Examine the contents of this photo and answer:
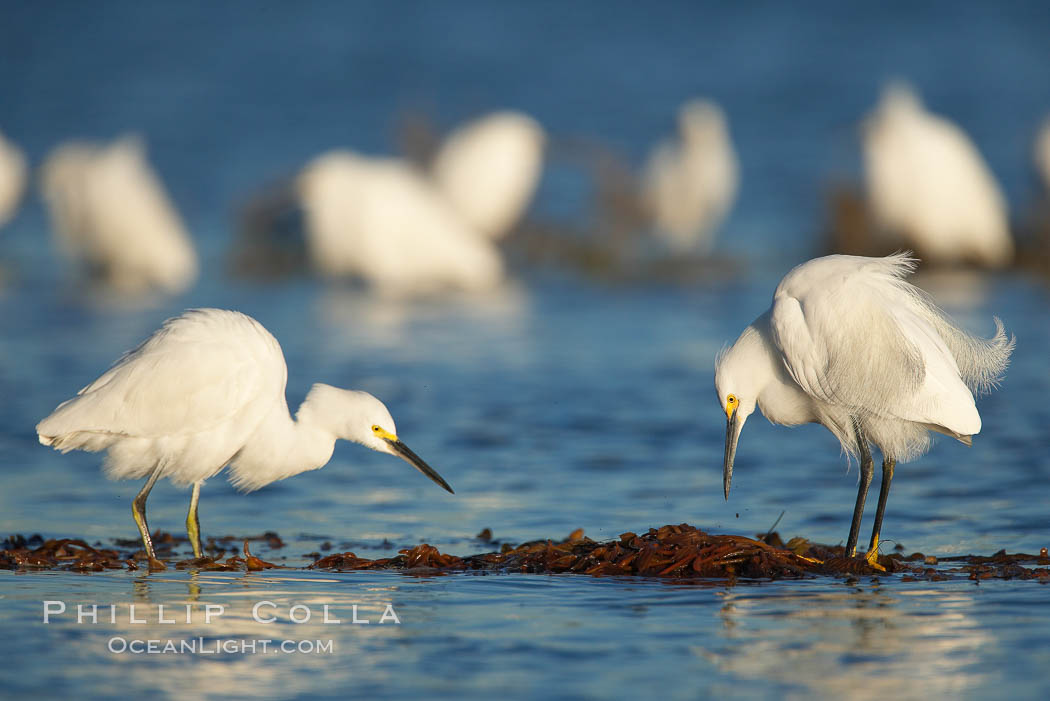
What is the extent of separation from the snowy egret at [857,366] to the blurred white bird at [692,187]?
11.9 m

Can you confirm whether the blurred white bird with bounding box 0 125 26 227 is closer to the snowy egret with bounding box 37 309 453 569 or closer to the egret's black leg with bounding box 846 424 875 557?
the snowy egret with bounding box 37 309 453 569

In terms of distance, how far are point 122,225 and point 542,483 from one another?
33.3 ft

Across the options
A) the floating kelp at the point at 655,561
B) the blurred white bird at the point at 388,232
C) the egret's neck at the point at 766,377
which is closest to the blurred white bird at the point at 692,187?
the blurred white bird at the point at 388,232

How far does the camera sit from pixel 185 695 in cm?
411

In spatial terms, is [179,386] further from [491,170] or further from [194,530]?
[491,170]

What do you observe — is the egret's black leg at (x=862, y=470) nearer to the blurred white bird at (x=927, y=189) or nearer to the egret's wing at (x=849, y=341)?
the egret's wing at (x=849, y=341)

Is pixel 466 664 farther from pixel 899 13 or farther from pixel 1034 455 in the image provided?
pixel 899 13

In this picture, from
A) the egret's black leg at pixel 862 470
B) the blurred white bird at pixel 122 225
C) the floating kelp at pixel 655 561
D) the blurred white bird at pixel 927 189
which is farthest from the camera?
the blurred white bird at pixel 927 189

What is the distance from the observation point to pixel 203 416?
254 inches

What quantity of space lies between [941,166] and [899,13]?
20944mm

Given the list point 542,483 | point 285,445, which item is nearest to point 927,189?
point 542,483

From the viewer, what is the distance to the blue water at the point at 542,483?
440cm

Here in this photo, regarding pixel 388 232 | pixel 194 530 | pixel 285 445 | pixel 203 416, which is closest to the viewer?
pixel 194 530

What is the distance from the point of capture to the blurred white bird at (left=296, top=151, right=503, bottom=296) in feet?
51.7
